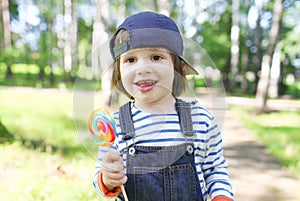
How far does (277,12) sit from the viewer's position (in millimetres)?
8883

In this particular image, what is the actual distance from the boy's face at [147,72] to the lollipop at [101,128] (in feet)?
0.54

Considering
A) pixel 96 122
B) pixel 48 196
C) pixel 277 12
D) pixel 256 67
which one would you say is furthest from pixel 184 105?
pixel 256 67

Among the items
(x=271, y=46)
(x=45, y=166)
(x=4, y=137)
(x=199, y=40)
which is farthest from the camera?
(x=199, y=40)

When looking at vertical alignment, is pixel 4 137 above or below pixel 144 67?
above

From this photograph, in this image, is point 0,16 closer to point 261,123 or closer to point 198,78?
point 261,123

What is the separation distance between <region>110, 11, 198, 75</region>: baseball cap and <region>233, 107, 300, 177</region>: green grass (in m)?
3.49

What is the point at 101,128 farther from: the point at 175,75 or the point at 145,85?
the point at 175,75

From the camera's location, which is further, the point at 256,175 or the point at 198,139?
the point at 256,175

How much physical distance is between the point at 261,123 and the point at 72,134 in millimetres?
4863

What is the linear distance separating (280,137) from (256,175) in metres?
2.15

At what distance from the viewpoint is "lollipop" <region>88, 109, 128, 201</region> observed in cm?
98

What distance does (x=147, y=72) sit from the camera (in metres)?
1.08

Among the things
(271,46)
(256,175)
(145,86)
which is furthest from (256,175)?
(271,46)

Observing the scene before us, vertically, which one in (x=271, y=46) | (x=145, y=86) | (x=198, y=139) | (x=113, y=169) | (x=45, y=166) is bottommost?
(x=113, y=169)
